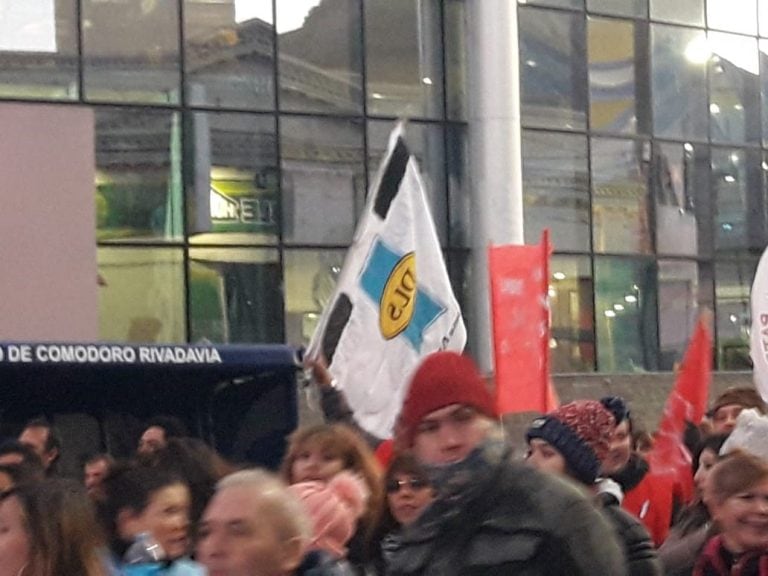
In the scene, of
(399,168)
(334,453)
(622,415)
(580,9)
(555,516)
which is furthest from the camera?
(580,9)

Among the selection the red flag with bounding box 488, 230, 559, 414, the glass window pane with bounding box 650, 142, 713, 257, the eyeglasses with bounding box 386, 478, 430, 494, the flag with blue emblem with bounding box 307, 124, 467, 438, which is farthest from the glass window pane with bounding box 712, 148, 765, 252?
the eyeglasses with bounding box 386, 478, 430, 494

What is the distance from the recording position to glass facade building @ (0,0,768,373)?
17609mm

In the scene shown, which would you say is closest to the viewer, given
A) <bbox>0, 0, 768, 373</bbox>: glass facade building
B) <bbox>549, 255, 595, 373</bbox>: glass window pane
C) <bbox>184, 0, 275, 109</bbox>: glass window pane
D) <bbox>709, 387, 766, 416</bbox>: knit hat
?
<bbox>709, 387, 766, 416</bbox>: knit hat

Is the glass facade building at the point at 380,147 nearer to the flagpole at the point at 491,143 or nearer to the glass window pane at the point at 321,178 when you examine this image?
the glass window pane at the point at 321,178

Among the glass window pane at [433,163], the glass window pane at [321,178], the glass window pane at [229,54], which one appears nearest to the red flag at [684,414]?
the glass window pane at [321,178]

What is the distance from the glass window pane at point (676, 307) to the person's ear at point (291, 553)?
17945 millimetres

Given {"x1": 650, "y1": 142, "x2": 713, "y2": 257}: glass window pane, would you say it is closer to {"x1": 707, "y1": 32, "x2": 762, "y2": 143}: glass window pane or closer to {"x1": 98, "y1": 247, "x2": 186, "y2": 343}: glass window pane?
{"x1": 707, "y1": 32, "x2": 762, "y2": 143}: glass window pane

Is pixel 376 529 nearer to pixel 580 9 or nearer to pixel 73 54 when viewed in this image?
pixel 73 54

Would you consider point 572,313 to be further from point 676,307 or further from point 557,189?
point 676,307

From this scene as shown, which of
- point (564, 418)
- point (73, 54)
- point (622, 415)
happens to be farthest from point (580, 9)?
point (564, 418)

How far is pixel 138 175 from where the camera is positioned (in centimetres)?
1766

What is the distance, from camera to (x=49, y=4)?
17.3 m

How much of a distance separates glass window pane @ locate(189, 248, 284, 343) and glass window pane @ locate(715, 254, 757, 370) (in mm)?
6697

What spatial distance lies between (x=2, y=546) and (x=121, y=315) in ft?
43.5
